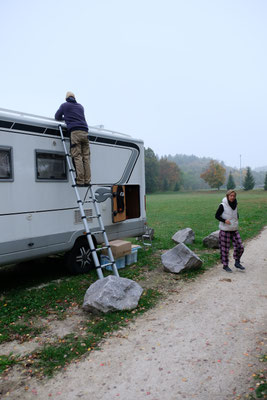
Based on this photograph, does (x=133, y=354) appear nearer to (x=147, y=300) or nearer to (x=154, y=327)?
(x=154, y=327)

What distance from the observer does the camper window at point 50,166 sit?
630cm

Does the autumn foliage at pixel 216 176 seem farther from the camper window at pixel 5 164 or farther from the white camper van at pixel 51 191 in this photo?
the camper window at pixel 5 164

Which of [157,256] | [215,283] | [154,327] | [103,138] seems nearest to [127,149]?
[103,138]

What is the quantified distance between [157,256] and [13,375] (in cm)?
587

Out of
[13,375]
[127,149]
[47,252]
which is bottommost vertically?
[13,375]

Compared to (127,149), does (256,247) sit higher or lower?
lower

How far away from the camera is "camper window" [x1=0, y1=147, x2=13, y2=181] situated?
569 cm

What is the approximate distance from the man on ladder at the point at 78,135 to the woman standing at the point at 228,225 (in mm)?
3219

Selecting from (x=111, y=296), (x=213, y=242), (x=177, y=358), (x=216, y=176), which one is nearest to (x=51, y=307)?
(x=111, y=296)

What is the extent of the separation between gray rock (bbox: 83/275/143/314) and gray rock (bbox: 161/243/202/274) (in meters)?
1.95

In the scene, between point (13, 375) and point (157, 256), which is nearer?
point (13, 375)

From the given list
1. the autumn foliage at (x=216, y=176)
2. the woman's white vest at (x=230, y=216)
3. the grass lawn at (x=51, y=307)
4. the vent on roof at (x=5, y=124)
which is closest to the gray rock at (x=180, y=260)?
the grass lawn at (x=51, y=307)

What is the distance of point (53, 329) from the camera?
4.82 metres

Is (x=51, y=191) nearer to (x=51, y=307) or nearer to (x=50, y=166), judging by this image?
(x=50, y=166)
